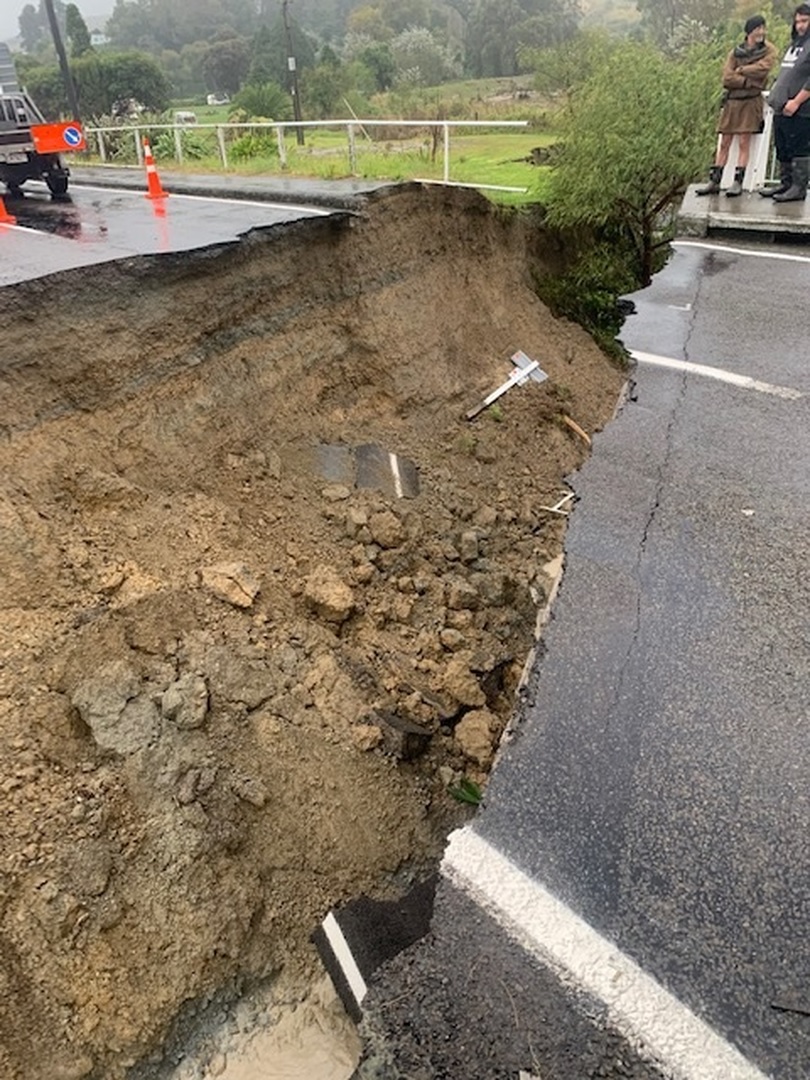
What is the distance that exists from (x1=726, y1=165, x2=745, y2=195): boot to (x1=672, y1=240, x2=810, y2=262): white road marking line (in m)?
1.31

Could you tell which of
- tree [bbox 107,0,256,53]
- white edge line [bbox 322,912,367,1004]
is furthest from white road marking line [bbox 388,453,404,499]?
tree [bbox 107,0,256,53]

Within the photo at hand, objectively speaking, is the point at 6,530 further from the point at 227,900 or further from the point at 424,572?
the point at 424,572

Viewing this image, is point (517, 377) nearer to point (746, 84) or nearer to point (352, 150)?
point (746, 84)

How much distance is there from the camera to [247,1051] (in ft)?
11.4

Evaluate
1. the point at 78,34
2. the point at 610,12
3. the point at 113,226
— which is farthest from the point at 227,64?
the point at 113,226

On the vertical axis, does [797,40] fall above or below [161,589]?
above

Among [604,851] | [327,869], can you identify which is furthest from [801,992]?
[327,869]

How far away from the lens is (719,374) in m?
6.56

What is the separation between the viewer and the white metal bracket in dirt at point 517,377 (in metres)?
7.89

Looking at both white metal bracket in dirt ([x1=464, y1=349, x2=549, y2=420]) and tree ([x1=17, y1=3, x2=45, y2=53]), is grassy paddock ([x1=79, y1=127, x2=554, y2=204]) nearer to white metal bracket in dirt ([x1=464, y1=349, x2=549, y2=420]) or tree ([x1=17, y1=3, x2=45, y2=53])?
white metal bracket in dirt ([x1=464, y1=349, x2=549, y2=420])

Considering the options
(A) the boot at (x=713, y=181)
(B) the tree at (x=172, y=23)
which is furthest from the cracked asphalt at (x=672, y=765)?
(B) the tree at (x=172, y=23)

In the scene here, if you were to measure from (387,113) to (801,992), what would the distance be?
134ft

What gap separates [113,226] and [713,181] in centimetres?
815

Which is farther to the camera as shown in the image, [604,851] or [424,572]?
[424,572]
